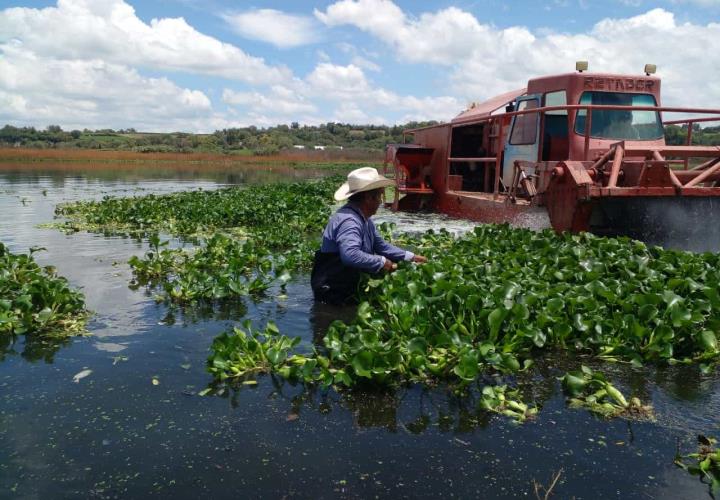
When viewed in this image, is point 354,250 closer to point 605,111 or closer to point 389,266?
point 389,266

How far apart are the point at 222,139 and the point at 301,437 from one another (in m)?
97.0

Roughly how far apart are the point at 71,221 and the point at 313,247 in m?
8.09

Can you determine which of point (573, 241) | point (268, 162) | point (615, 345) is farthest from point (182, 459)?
point (268, 162)

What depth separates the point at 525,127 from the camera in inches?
440

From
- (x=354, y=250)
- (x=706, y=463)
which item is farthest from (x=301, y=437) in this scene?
(x=354, y=250)

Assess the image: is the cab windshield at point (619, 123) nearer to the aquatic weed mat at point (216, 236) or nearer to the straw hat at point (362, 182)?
the aquatic weed mat at point (216, 236)

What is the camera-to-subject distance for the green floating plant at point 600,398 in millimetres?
3580

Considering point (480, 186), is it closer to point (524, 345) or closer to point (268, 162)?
point (524, 345)

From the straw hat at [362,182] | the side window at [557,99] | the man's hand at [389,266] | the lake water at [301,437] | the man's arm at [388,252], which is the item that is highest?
the side window at [557,99]

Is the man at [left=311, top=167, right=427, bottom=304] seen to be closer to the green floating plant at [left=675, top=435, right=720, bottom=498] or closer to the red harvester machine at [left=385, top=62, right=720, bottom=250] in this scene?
the green floating plant at [left=675, top=435, right=720, bottom=498]

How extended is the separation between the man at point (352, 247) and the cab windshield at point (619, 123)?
5659 mm

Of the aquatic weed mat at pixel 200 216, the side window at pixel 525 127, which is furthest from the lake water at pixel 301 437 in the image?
the side window at pixel 525 127

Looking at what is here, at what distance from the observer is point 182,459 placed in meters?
3.14

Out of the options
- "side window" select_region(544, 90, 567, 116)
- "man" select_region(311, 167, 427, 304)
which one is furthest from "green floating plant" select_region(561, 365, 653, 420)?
"side window" select_region(544, 90, 567, 116)
